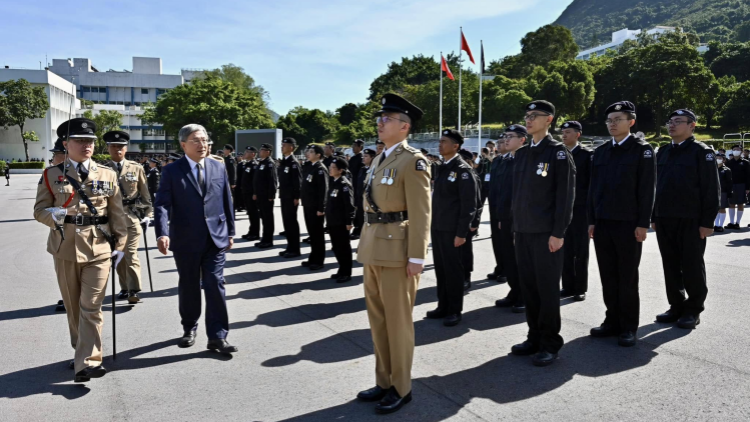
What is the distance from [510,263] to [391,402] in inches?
137

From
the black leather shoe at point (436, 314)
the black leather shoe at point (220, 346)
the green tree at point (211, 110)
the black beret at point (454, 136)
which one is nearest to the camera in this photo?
the black leather shoe at point (220, 346)

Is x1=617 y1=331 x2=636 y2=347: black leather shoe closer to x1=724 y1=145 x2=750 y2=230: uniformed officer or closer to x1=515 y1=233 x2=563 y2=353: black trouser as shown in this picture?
x1=515 y1=233 x2=563 y2=353: black trouser

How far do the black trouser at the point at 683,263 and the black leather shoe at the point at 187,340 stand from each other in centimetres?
495

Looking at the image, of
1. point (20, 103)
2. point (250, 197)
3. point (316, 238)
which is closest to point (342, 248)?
point (316, 238)

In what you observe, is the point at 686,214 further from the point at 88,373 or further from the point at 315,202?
the point at 88,373

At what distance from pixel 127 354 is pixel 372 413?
102 inches

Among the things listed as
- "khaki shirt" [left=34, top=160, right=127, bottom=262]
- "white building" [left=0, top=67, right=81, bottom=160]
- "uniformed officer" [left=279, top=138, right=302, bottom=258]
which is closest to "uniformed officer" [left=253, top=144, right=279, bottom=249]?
"uniformed officer" [left=279, top=138, right=302, bottom=258]

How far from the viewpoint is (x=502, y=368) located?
4.76m

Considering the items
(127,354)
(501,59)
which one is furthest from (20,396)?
(501,59)

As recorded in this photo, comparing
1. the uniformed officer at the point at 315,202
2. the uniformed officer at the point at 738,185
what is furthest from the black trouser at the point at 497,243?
the uniformed officer at the point at 738,185

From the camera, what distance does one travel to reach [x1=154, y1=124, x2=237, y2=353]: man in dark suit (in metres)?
5.22

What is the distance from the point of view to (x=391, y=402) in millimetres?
3939

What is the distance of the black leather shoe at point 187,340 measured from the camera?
5391 mm

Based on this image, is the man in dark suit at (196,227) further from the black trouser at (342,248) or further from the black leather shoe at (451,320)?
the black trouser at (342,248)
